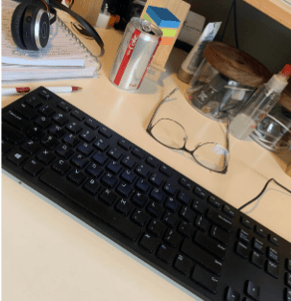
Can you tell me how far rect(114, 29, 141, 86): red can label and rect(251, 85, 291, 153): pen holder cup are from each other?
37 centimetres

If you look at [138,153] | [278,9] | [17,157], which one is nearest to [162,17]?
[278,9]

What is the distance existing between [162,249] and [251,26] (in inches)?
30.7

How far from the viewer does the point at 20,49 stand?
45 centimetres

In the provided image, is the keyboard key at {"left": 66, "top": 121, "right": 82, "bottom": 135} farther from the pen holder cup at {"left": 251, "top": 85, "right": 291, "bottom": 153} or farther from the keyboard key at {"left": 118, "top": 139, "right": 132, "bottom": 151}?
the pen holder cup at {"left": 251, "top": 85, "right": 291, "bottom": 153}

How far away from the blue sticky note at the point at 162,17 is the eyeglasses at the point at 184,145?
0.58ft

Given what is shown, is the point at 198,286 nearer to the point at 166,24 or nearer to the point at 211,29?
the point at 166,24

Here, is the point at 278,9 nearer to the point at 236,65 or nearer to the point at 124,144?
the point at 236,65

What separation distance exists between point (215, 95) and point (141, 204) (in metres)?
0.42

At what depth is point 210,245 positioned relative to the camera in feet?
1.18

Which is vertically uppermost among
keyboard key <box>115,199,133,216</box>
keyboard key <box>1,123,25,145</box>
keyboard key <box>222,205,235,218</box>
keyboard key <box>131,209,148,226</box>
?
keyboard key <box>1,123,25,145</box>

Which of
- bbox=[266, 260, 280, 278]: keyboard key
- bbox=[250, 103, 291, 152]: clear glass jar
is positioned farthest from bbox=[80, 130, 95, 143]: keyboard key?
bbox=[250, 103, 291, 152]: clear glass jar

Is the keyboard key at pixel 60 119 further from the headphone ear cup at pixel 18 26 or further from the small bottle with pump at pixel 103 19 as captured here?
the small bottle with pump at pixel 103 19

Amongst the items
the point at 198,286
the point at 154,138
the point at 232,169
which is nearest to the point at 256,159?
the point at 232,169

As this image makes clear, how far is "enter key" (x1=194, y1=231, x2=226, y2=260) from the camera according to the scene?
0.35m
